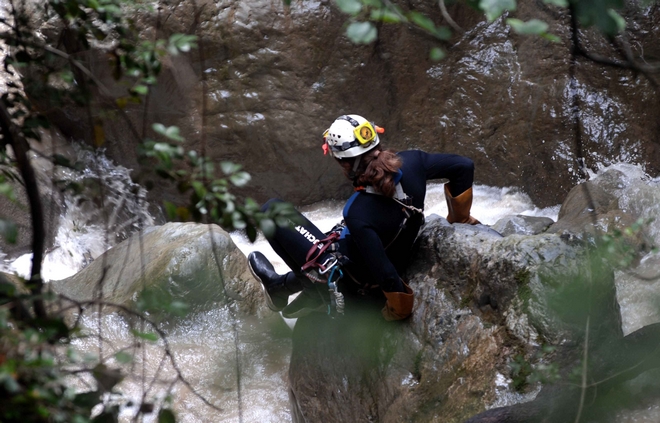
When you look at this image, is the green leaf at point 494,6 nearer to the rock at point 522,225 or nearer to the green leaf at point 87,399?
the green leaf at point 87,399

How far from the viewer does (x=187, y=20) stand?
5965 mm

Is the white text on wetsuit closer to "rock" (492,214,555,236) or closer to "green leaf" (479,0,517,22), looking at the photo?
"rock" (492,214,555,236)

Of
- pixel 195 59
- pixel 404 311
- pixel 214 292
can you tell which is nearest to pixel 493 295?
pixel 404 311

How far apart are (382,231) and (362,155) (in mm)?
381

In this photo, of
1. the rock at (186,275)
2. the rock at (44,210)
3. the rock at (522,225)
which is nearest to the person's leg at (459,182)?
the rock at (522,225)

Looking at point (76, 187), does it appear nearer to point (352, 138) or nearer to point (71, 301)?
point (71, 301)

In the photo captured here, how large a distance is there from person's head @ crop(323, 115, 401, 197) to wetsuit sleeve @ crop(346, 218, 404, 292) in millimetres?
203

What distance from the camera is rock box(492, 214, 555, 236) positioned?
14.7 ft

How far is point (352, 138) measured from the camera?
299 centimetres

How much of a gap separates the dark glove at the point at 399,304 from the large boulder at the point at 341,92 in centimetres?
310

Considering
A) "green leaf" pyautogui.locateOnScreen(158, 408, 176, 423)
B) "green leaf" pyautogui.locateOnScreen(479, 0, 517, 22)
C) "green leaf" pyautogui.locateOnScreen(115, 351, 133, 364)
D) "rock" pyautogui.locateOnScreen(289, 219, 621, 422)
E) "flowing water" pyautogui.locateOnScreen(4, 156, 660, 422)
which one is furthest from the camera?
"flowing water" pyautogui.locateOnScreen(4, 156, 660, 422)

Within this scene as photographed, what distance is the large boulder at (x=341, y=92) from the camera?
5648mm

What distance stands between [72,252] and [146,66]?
190 inches

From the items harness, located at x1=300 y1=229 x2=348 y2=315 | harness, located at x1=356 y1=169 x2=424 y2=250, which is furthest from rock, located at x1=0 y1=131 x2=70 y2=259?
harness, located at x1=356 y1=169 x2=424 y2=250
